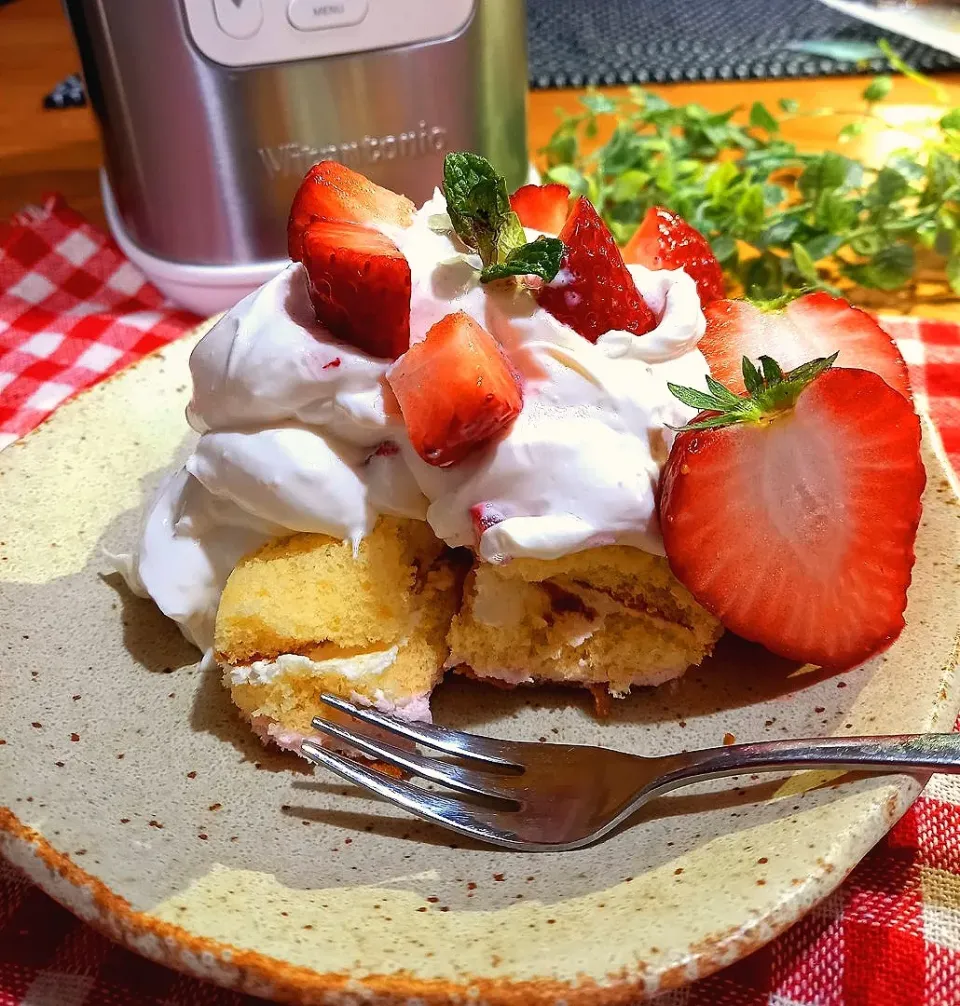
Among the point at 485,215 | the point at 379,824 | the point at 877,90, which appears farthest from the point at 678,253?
the point at 877,90

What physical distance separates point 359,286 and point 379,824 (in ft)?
1.77

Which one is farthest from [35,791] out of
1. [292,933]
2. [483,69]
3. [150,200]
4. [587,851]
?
[483,69]

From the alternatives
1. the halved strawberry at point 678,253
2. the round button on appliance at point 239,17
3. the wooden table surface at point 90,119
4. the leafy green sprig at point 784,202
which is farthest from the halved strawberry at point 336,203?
the wooden table surface at point 90,119

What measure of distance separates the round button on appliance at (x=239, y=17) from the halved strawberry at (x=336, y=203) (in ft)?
2.64

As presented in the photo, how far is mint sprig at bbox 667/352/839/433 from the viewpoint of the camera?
39.2 inches

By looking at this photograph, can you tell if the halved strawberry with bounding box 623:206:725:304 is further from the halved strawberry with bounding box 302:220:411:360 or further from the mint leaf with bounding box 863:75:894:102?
the mint leaf with bounding box 863:75:894:102

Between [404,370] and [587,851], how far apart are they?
50cm

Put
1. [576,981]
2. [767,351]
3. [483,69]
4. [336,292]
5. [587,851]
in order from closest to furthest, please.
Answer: [576,981] → [587,851] → [336,292] → [767,351] → [483,69]

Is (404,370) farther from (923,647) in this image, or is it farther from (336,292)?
(923,647)

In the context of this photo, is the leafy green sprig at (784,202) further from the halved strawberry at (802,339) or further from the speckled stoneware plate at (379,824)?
the speckled stoneware plate at (379,824)

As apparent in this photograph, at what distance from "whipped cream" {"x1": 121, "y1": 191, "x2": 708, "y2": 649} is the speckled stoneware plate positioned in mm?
152

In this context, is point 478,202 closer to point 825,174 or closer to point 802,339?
point 802,339

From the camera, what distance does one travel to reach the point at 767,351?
3.90 ft

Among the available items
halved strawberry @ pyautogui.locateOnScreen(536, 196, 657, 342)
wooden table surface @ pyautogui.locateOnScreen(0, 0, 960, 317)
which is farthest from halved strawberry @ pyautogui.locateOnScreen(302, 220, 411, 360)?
wooden table surface @ pyautogui.locateOnScreen(0, 0, 960, 317)
